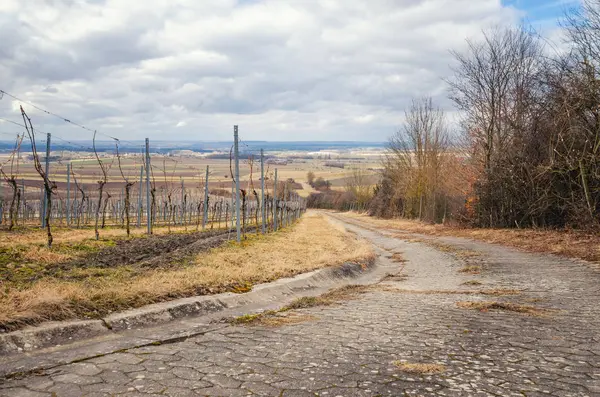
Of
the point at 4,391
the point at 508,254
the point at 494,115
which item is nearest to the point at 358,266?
the point at 508,254

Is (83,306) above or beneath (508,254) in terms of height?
above

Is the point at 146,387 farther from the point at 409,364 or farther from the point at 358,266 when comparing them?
the point at 358,266

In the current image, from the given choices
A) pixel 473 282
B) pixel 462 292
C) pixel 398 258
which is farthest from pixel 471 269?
pixel 398 258

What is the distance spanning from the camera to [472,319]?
579 centimetres

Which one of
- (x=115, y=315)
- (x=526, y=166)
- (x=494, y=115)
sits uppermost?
(x=494, y=115)

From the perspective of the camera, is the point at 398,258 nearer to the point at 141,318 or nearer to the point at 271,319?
the point at 271,319

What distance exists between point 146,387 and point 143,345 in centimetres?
113

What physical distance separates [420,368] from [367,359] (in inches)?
19.6

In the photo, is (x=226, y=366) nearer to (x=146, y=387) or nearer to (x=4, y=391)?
(x=146, y=387)

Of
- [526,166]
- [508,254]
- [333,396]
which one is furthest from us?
[526,166]

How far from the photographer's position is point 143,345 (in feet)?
14.8

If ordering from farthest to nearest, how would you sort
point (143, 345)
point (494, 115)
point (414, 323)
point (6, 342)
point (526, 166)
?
1. point (494, 115)
2. point (526, 166)
3. point (414, 323)
4. point (143, 345)
5. point (6, 342)

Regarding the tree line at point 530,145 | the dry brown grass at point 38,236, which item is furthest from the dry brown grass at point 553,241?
the dry brown grass at point 38,236

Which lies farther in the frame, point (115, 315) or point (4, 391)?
point (115, 315)
